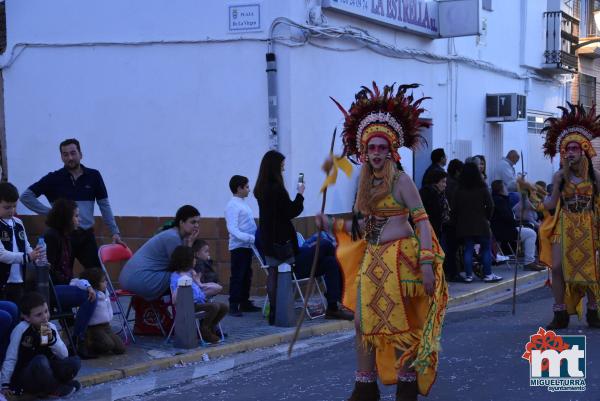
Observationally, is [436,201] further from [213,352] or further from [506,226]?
[213,352]

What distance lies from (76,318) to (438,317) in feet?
11.9

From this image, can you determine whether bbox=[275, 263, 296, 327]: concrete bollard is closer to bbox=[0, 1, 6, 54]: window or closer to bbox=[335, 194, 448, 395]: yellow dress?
bbox=[335, 194, 448, 395]: yellow dress

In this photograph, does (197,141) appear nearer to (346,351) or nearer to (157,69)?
(157,69)

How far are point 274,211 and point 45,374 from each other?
153 inches

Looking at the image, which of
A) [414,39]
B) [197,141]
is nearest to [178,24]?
[197,141]

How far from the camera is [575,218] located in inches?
397

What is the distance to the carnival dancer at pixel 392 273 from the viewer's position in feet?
21.8

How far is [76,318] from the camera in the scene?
8.94 meters

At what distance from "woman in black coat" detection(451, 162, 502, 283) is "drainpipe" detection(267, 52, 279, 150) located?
320cm

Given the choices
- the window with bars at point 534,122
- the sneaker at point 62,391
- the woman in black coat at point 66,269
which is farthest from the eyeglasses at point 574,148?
the window with bars at point 534,122

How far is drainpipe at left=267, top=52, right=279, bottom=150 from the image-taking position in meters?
13.1

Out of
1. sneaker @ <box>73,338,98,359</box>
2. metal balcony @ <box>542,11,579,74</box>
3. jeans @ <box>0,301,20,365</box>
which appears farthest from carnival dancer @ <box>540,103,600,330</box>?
metal balcony @ <box>542,11,579,74</box>

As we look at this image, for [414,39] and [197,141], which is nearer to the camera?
[197,141]

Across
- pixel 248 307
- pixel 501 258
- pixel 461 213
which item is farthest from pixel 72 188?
pixel 501 258
